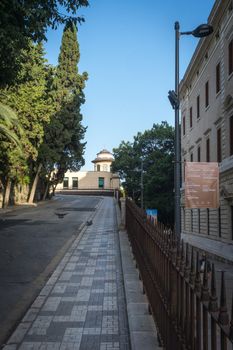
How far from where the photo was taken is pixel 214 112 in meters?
25.7

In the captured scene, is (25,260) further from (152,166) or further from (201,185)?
(152,166)

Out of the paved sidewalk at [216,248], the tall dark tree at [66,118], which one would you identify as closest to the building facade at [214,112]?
the paved sidewalk at [216,248]

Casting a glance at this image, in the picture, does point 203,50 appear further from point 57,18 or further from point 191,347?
point 191,347

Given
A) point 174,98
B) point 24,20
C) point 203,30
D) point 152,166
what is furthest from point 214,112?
point 152,166

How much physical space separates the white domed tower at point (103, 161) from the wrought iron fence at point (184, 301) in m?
96.3

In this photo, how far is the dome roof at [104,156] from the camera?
103250 mm

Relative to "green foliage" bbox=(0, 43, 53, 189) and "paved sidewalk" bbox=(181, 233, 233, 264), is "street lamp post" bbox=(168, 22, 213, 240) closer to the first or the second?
"paved sidewalk" bbox=(181, 233, 233, 264)

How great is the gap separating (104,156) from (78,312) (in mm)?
96565

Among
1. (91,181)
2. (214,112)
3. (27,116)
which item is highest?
(27,116)

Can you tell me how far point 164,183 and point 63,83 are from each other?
1669 cm

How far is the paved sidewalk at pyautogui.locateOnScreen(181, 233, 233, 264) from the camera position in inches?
879

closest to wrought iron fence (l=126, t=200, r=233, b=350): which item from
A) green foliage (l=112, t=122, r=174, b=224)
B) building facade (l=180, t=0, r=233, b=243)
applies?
building facade (l=180, t=0, r=233, b=243)

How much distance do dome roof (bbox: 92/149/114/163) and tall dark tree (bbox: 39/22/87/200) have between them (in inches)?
2080

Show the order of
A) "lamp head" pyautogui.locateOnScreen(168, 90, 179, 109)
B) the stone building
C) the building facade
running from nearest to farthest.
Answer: "lamp head" pyautogui.locateOnScreen(168, 90, 179, 109)
the building facade
the stone building
